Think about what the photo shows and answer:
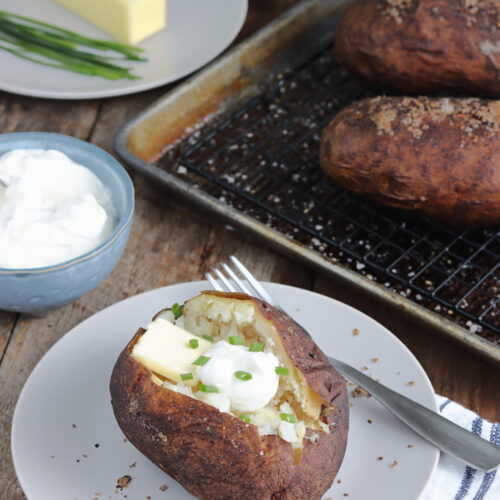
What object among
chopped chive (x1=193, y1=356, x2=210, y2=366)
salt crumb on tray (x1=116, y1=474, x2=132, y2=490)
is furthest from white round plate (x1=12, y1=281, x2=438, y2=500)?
chopped chive (x1=193, y1=356, x2=210, y2=366)

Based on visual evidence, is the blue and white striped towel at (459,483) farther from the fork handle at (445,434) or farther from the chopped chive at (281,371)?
the chopped chive at (281,371)

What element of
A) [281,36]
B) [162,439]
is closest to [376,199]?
[281,36]

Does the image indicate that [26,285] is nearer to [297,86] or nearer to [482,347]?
[482,347]

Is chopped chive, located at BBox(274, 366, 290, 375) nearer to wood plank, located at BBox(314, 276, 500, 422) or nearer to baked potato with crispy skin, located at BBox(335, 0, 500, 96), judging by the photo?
wood plank, located at BBox(314, 276, 500, 422)

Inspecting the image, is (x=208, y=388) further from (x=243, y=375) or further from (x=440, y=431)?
(x=440, y=431)

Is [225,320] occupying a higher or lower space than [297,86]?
higher

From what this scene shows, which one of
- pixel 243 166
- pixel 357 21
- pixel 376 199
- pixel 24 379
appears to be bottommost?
pixel 24 379

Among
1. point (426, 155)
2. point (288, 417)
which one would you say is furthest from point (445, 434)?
point (426, 155)
